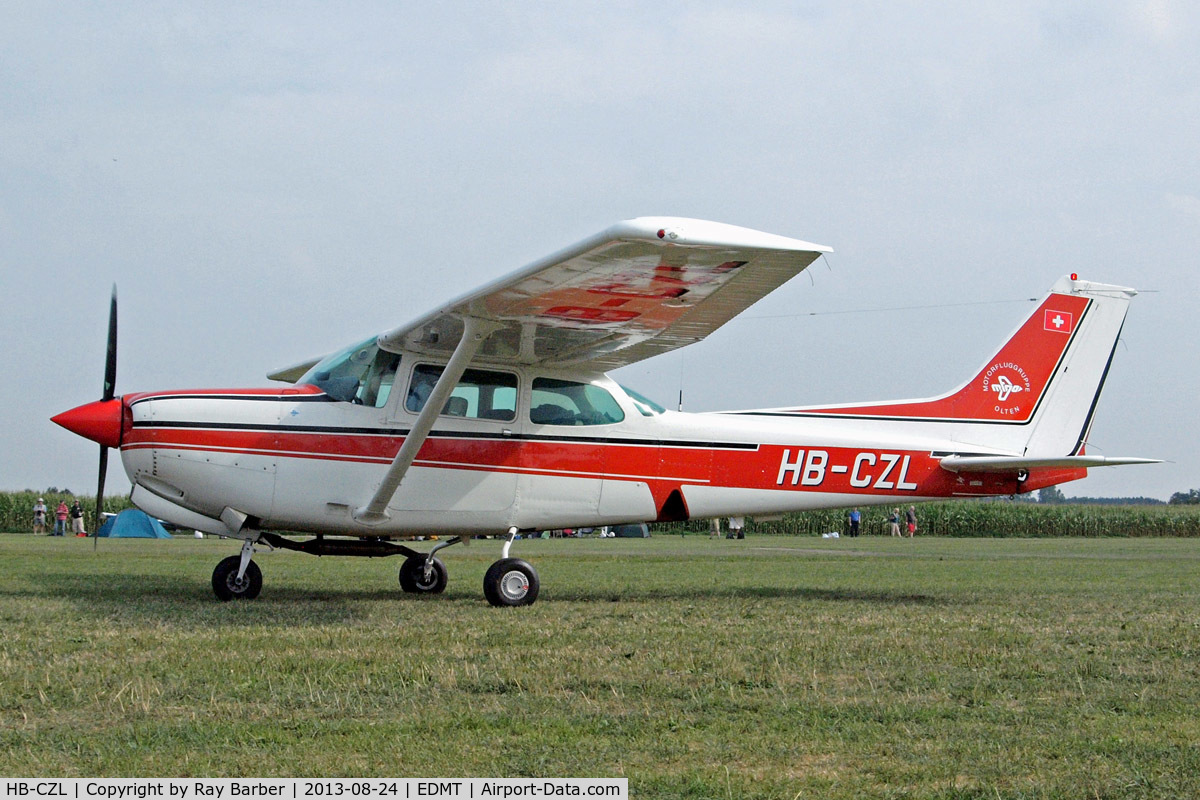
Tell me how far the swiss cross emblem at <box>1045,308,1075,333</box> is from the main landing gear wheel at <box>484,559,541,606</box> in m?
6.40

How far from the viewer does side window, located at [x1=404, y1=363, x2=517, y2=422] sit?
10.2 metres

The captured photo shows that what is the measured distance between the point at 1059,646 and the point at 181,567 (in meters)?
12.3

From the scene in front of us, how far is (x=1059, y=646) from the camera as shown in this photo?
293 inches

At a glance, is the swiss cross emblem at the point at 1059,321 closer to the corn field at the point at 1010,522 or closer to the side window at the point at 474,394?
the side window at the point at 474,394

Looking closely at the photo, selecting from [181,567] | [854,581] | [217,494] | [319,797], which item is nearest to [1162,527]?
[854,581]

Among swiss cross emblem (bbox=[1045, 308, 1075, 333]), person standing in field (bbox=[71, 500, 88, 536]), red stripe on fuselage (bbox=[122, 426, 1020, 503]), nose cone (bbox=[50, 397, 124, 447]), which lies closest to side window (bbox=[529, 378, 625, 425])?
red stripe on fuselage (bbox=[122, 426, 1020, 503])

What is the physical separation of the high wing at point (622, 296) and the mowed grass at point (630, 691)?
2.39 meters

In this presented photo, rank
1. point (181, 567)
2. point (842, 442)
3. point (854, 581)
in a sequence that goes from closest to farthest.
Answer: point (842, 442), point (854, 581), point (181, 567)

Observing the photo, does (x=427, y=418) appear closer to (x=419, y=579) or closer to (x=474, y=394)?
(x=474, y=394)

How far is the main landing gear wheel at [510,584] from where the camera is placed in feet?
32.8

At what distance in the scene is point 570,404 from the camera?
1080cm

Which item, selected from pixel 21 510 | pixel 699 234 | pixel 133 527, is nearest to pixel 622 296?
pixel 699 234

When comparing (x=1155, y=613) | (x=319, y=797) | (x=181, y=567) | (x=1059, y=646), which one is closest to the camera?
(x=319, y=797)

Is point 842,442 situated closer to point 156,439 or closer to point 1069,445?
point 1069,445
